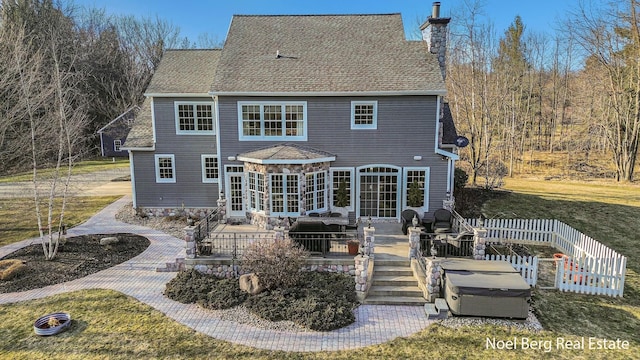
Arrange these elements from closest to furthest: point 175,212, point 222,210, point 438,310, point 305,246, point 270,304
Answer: point 438,310 < point 270,304 < point 305,246 < point 222,210 < point 175,212

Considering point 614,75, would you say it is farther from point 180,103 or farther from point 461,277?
point 180,103

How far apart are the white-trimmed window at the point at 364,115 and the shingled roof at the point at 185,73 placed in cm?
725

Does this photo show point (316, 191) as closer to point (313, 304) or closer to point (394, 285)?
point (394, 285)

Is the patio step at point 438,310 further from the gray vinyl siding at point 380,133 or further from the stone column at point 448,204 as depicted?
the gray vinyl siding at point 380,133

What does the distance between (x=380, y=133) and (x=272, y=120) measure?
16.2 feet

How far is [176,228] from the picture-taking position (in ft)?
56.5

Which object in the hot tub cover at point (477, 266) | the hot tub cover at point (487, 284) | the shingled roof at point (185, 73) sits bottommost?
the hot tub cover at point (487, 284)

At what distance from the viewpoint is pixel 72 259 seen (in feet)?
43.8

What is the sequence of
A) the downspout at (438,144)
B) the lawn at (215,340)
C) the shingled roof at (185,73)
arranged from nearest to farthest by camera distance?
the lawn at (215,340) → the downspout at (438,144) → the shingled roof at (185,73)

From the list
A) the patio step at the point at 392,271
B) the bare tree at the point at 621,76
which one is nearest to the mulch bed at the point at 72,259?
the patio step at the point at 392,271

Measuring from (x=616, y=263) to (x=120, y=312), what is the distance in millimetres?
14699

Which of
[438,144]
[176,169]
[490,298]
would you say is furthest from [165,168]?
[490,298]

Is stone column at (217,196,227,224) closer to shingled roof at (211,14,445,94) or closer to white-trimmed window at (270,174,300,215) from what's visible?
white-trimmed window at (270,174,300,215)

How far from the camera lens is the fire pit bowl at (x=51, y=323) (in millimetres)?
8852
